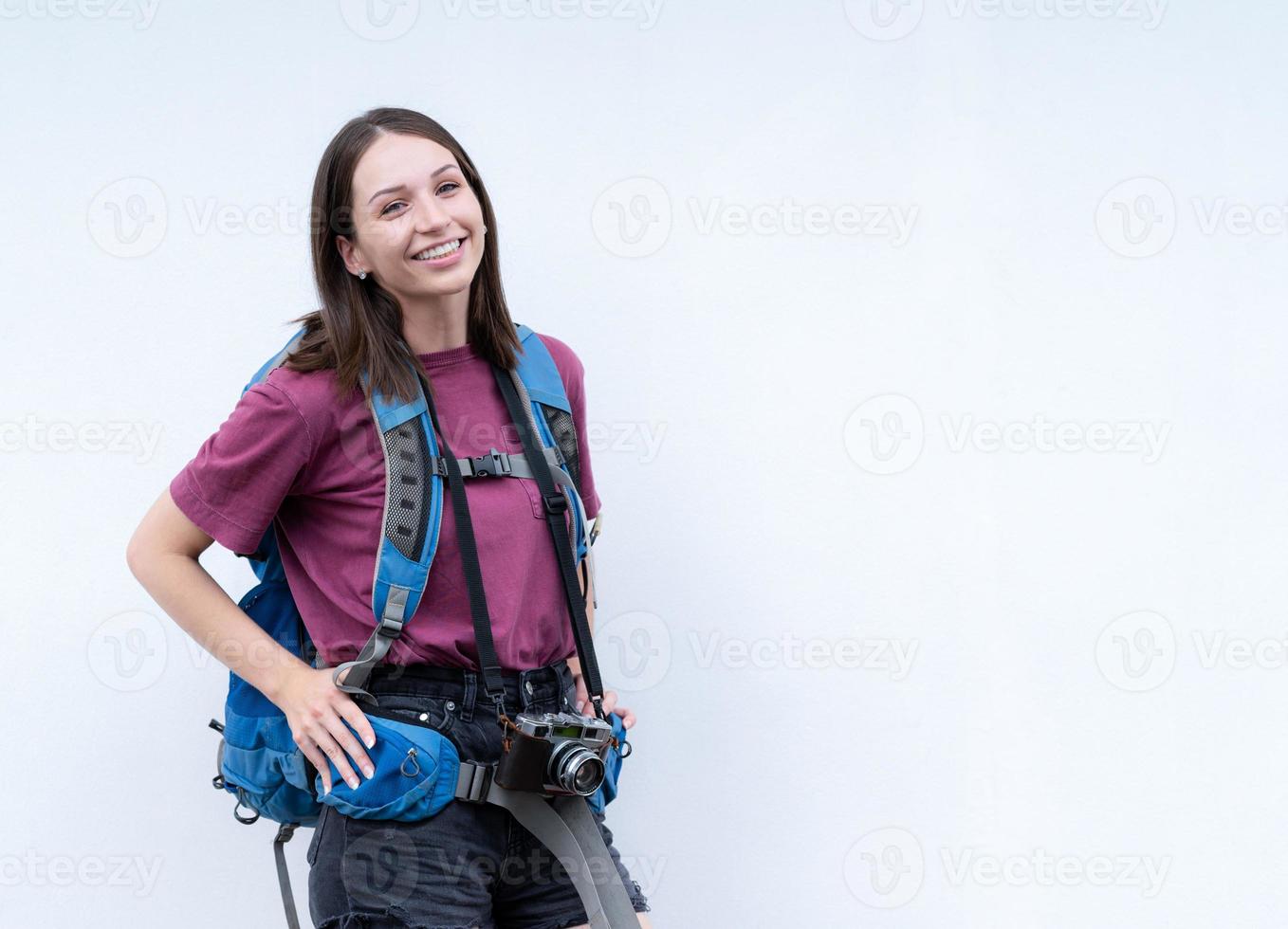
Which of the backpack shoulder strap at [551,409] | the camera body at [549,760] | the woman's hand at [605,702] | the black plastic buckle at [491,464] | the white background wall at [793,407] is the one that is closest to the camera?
the camera body at [549,760]

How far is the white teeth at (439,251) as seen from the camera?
1714mm

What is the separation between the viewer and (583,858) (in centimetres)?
165

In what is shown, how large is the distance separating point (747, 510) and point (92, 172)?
1.57 metres

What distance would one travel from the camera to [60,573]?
7.88 ft

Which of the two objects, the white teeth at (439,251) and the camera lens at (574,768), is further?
the white teeth at (439,251)

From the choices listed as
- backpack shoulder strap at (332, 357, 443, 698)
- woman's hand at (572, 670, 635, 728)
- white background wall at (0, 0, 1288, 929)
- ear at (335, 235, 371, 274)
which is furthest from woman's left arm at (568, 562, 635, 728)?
ear at (335, 235, 371, 274)

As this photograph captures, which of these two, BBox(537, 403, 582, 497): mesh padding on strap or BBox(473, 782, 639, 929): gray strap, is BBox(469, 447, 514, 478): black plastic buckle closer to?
BBox(537, 403, 582, 497): mesh padding on strap

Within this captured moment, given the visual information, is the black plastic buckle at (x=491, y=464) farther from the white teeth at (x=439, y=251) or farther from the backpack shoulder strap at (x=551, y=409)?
the white teeth at (x=439, y=251)

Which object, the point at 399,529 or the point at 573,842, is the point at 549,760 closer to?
the point at 573,842

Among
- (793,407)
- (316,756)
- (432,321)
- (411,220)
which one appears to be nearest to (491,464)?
(432,321)

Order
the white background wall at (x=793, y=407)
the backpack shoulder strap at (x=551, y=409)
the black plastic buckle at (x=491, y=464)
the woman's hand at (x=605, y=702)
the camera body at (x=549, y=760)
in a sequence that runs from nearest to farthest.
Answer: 1. the camera body at (x=549, y=760)
2. the black plastic buckle at (x=491, y=464)
3. the backpack shoulder strap at (x=551, y=409)
4. the woman's hand at (x=605, y=702)
5. the white background wall at (x=793, y=407)

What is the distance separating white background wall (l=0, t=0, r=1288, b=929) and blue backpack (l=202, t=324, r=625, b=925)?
601 millimetres

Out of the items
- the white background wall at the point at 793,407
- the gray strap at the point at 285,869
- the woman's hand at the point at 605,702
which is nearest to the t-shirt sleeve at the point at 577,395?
the woman's hand at the point at 605,702

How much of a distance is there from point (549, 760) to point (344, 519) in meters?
0.46
